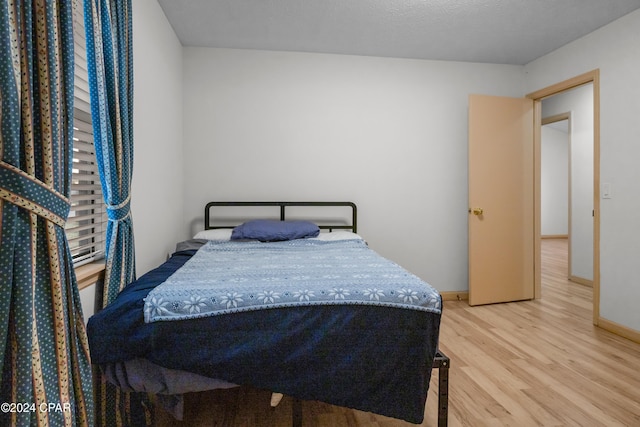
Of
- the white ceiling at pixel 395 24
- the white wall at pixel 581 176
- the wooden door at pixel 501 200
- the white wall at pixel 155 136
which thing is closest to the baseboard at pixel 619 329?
the wooden door at pixel 501 200

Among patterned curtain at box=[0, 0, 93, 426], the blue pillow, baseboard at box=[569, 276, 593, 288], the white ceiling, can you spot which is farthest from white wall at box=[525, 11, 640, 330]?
patterned curtain at box=[0, 0, 93, 426]

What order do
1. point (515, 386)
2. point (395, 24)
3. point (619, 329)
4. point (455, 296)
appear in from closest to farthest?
point (515, 386), point (619, 329), point (395, 24), point (455, 296)

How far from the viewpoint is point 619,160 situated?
2695 millimetres

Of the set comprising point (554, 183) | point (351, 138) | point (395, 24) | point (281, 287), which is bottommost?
point (281, 287)

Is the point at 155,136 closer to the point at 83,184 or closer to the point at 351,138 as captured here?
the point at 83,184

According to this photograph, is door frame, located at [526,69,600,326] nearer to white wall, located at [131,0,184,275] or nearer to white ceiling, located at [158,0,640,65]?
white ceiling, located at [158,0,640,65]

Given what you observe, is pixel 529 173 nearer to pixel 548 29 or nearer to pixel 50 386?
pixel 548 29

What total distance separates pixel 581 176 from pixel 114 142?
17.4ft

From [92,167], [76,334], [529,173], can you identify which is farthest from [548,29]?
[76,334]

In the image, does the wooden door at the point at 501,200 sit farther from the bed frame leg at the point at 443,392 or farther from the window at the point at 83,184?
the window at the point at 83,184

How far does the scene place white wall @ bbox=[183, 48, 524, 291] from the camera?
3252 millimetres

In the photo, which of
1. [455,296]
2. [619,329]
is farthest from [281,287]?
[619,329]

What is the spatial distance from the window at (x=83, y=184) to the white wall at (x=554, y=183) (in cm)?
883

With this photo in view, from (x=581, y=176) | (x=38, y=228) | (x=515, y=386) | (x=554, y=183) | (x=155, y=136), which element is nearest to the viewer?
(x=38, y=228)
